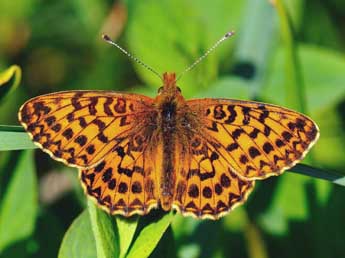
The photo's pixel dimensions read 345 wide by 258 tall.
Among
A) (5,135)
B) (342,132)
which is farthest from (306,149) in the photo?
(342,132)

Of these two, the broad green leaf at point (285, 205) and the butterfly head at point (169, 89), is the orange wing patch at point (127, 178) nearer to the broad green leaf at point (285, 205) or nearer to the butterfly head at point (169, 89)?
the butterfly head at point (169, 89)

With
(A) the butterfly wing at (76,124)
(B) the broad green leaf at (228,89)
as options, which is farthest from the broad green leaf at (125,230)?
(B) the broad green leaf at (228,89)

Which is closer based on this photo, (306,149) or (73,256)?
(73,256)

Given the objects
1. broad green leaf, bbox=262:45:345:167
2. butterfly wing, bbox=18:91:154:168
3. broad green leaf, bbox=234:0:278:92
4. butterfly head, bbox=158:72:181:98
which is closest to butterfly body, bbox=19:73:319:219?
butterfly wing, bbox=18:91:154:168

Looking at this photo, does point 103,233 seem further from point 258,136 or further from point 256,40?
point 256,40

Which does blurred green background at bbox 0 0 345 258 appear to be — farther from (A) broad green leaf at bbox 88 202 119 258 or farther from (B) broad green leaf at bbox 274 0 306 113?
(A) broad green leaf at bbox 88 202 119 258

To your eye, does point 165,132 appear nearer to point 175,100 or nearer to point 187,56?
point 175,100

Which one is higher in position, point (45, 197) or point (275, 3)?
point (275, 3)
